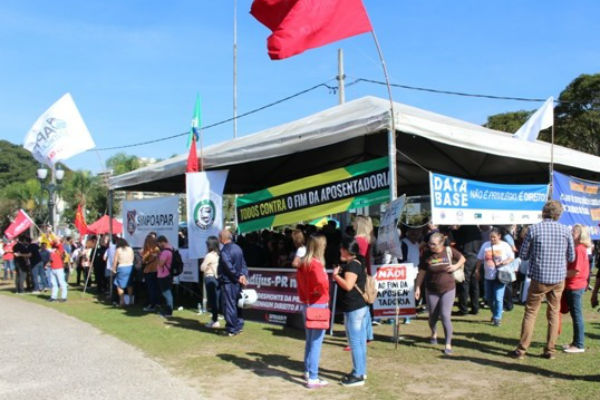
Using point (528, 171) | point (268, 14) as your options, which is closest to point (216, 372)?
point (268, 14)

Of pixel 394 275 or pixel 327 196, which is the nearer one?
pixel 394 275

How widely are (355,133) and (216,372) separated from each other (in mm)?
4173

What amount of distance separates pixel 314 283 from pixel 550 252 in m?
2.95

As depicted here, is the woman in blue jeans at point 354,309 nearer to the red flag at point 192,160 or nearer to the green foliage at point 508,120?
the red flag at point 192,160

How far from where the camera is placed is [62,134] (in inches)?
558

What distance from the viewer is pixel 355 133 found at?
346 inches

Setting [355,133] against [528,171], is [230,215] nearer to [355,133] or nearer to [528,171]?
[528,171]

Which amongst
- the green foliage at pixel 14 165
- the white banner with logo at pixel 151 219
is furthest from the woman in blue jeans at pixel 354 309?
the green foliage at pixel 14 165

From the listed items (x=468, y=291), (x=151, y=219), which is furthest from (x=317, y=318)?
(x=151, y=219)

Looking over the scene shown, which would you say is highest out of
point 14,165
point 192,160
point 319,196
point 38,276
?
point 14,165

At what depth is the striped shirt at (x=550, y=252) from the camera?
6742 mm

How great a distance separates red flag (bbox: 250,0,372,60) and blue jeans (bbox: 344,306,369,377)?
347 cm

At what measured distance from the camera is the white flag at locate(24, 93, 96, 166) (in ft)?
46.4

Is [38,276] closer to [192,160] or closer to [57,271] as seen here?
[57,271]
